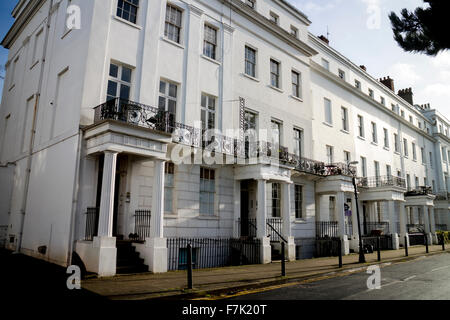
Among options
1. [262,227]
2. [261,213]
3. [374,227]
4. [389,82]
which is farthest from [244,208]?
[389,82]

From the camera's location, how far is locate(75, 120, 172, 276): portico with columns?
10070 millimetres

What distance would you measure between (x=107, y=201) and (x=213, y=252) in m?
5.91

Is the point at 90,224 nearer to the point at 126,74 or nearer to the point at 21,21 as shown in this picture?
the point at 126,74

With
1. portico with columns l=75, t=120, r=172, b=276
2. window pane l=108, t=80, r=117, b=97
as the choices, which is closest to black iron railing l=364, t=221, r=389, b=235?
portico with columns l=75, t=120, r=172, b=276

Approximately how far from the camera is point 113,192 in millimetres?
10469

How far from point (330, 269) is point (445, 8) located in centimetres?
948

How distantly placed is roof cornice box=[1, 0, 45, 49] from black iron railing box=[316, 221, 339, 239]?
781 inches

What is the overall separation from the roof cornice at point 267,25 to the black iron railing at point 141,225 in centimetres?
1169

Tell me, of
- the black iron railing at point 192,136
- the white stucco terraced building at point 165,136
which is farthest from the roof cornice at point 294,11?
the black iron railing at point 192,136

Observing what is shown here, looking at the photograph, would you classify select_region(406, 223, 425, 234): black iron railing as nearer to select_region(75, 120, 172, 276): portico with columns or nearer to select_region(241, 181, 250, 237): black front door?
select_region(241, 181, 250, 237): black front door

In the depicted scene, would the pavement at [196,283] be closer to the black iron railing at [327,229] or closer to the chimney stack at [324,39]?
the black iron railing at [327,229]

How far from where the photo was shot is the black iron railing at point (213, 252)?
42.7 ft

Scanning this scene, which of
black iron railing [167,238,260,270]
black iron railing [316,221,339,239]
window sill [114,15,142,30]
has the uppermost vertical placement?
window sill [114,15,142,30]

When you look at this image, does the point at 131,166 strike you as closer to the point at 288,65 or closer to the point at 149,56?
A: the point at 149,56
